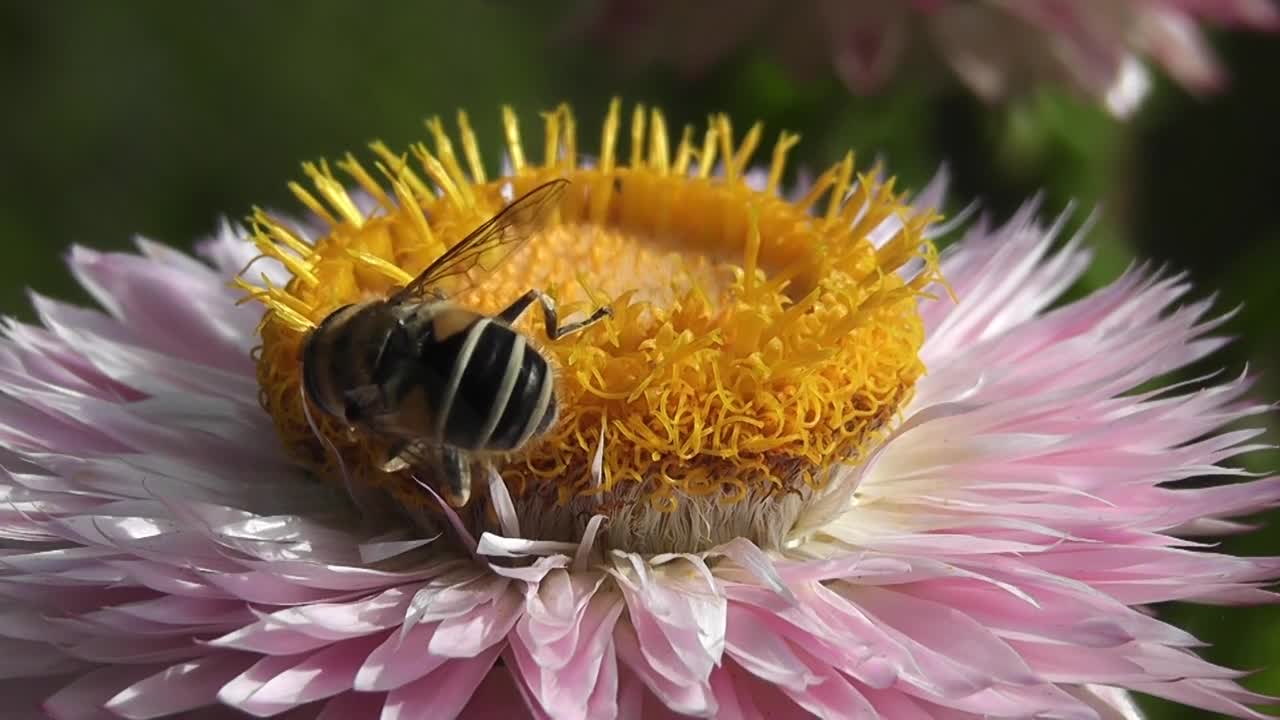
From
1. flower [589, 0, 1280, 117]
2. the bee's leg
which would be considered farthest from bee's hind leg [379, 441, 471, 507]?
flower [589, 0, 1280, 117]

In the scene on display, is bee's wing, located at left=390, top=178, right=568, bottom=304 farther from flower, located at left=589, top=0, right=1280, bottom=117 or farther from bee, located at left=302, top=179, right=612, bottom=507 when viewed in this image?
flower, located at left=589, top=0, right=1280, bottom=117

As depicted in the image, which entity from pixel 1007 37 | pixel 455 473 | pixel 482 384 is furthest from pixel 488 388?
pixel 1007 37

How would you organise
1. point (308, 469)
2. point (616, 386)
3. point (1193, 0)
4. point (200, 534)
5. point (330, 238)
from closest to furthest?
point (200, 534) → point (616, 386) → point (308, 469) → point (330, 238) → point (1193, 0)

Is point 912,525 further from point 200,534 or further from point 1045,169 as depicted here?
point 1045,169

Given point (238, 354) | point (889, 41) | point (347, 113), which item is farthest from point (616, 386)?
point (347, 113)

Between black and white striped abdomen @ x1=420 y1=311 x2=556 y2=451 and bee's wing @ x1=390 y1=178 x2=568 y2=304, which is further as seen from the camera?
bee's wing @ x1=390 y1=178 x2=568 y2=304

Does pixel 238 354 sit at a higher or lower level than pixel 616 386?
higher

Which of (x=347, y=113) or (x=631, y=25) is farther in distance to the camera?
(x=347, y=113)
